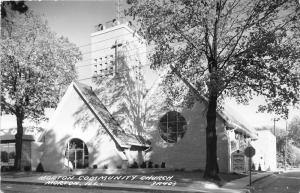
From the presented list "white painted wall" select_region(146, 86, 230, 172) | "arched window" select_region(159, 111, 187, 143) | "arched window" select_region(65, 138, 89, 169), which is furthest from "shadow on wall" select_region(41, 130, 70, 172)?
"arched window" select_region(159, 111, 187, 143)

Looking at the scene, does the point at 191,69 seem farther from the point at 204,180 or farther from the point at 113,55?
the point at 113,55

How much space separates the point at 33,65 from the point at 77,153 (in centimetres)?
907

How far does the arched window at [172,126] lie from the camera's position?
3303 cm

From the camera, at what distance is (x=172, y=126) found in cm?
3359

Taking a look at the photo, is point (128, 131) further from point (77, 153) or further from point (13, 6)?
point (13, 6)

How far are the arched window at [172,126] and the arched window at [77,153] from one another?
7.67 m

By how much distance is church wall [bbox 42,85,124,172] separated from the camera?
1192 inches

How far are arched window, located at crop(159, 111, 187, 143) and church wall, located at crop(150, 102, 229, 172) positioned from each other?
0.43 m

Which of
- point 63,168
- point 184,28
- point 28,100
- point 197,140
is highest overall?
point 184,28

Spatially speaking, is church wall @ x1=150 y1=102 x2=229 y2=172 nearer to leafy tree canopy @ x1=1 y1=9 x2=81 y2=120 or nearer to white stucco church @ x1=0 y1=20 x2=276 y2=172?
white stucco church @ x1=0 y1=20 x2=276 y2=172

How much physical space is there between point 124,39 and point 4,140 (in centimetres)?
1958

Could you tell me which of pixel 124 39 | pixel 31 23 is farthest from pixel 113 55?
pixel 31 23

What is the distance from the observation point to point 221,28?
917 inches

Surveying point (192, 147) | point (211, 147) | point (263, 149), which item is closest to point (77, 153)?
point (192, 147)
